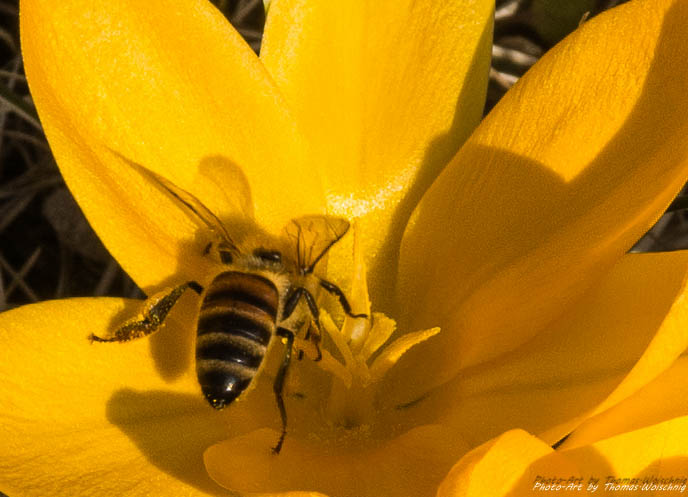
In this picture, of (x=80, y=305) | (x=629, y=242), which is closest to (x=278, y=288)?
(x=80, y=305)

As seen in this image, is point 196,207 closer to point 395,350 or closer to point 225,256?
point 225,256

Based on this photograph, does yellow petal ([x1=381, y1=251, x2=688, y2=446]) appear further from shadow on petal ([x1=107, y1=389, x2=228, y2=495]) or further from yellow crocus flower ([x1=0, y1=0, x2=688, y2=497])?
shadow on petal ([x1=107, y1=389, x2=228, y2=495])

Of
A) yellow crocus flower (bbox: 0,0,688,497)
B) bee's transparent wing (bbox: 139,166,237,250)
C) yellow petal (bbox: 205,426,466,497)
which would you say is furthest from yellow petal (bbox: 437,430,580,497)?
bee's transparent wing (bbox: 139,166,237,250)

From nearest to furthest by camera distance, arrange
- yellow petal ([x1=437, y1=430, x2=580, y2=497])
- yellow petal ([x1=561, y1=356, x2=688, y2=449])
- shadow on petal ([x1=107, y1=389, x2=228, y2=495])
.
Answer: yellow petal ([x1=437, y1=430, x2=580, y2=497]) → yellow petal ([x1=561, y1=356, x2=688, y2=449]) → shadow on petal ([x1=107, y1=389, x2=228, y2=495])

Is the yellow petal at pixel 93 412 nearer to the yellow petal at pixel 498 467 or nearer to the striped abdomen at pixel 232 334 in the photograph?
the striped abdomen at pixel 232 334

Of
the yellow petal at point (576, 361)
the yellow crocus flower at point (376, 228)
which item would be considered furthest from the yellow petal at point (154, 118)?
the yellow petal at point (576, 361)

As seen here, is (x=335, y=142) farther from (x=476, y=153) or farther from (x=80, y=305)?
(x=80, y=305)
